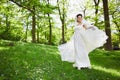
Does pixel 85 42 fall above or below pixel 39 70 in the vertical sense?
above

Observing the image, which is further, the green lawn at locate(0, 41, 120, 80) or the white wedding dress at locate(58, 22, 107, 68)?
the white wedding dress at locate(58, 22, 107, 68)

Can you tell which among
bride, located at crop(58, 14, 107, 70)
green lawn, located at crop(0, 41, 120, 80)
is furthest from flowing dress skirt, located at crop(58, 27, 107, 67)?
green lawn, located at crop(0, 41, 120, 80)

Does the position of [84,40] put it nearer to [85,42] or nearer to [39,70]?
[85,42]

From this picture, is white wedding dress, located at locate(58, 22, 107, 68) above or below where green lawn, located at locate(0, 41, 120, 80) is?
above

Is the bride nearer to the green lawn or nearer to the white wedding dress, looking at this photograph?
the white wedding dress

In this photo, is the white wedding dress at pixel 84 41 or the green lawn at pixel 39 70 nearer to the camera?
the green lawn at pixel 39 70

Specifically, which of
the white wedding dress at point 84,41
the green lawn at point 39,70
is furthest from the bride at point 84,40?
the green lawn at point 39,70

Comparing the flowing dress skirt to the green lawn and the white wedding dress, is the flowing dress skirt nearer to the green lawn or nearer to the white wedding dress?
the white wedding dress

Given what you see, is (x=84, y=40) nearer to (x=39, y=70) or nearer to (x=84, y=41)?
(x=84, y=41)

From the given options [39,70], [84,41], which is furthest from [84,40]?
[39,70]

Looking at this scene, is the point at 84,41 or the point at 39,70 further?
the point at 84,41

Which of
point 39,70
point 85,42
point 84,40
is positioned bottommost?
point 39,70

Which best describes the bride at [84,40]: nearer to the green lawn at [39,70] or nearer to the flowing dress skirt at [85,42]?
the flowing dress skirt at [85,42]

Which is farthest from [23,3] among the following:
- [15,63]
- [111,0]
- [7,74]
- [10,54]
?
[111,0]
